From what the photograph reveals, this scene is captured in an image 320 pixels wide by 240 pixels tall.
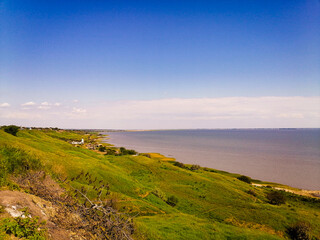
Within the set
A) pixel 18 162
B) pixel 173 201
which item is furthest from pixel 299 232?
pixel 18 162

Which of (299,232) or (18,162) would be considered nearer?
(18,162)

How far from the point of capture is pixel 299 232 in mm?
23156

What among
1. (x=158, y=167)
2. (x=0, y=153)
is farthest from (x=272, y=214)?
(x=0, y=153)

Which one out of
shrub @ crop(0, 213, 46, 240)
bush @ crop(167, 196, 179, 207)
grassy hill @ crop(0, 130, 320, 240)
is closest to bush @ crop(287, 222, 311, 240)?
grassy hill @ crop(0, 130, 320, 240)

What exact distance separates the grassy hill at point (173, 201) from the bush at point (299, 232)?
2.20ft

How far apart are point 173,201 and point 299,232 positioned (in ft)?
58.1

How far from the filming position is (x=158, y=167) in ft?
169

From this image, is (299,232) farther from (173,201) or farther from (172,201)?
(172,201)

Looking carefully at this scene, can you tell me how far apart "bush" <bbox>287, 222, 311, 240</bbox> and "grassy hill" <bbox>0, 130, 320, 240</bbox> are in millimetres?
670

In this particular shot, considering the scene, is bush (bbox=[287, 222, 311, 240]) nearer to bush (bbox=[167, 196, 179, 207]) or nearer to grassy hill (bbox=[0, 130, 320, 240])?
grassy hill (bbox=[0, 130, 320, 240])

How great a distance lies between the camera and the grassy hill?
16.1 metres

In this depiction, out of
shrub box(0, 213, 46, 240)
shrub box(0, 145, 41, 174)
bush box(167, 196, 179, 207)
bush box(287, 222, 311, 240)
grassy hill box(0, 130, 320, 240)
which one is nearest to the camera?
shrub box(0, 213, 46, 240)

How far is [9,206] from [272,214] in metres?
34.5

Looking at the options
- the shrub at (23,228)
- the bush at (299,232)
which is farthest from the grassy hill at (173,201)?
the shrub at (23,228)
